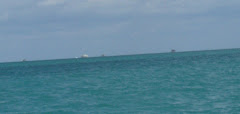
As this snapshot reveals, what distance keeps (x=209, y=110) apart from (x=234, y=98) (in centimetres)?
373

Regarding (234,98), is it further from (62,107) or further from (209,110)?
(62,107)

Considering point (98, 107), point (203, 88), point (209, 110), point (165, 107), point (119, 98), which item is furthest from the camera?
point (203, 88)

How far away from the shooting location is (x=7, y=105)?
26.2 m

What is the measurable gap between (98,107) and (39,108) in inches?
154

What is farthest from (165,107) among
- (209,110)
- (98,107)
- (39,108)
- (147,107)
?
(39,108)

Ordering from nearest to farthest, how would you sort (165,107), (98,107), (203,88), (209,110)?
1. (209,110)
2. (165,107)
3. (98,107)
4. (203,88)

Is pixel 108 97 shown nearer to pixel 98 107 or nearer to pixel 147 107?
pixel 98 107

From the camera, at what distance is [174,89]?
29.1 m

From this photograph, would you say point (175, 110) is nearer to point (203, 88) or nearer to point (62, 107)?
point (62, 107)

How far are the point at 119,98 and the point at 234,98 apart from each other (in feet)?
24.9

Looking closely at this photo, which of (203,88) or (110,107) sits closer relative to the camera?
(110,107)

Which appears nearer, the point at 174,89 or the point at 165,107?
the point at 165,107

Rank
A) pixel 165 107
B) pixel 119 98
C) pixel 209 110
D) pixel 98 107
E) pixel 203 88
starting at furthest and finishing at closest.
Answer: pixel 203 88
pixel 119 98
pixel 98 107
pixel 165 107
pixel 209 110

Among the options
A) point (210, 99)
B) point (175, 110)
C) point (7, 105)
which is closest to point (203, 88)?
point (210, 99)
